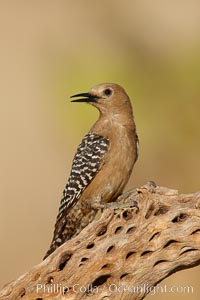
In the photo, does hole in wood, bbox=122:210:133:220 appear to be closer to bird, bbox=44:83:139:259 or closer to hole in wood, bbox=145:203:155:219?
hole in wood, bbox=145:203:155:219

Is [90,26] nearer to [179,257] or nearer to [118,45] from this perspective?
[118,45]

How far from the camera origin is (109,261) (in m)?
7.29

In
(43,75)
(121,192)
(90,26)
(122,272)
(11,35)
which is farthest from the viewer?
(11,35)

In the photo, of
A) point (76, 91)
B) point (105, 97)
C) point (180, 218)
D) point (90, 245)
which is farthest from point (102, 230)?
point (76, 91)

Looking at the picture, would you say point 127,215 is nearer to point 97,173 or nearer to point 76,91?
point 97,173

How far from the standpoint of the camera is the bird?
9.23 m

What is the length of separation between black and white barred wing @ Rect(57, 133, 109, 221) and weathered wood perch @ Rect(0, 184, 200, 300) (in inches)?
70.6

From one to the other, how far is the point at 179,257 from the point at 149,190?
59 centimetres

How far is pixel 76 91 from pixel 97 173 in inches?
77.0

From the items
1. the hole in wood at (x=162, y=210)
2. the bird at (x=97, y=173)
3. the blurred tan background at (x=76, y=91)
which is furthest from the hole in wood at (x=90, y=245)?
the blurred tan background at (x=76, y=91)

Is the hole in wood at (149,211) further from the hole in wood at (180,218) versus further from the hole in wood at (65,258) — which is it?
the hole in wood at (65,258)

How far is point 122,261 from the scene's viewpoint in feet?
23.9

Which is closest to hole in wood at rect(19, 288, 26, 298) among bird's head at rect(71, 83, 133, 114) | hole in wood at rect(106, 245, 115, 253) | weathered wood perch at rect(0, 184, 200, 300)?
weathered wood perch at rect(0, 184, 200, 300)

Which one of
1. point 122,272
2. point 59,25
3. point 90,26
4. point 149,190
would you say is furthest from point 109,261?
point 59,25
